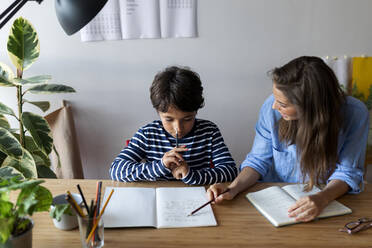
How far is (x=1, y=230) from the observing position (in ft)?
2.01

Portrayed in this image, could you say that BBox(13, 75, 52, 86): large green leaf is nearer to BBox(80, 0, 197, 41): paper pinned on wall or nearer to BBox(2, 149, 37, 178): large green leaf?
BBox(2, 149, 37, 178): large green leaf

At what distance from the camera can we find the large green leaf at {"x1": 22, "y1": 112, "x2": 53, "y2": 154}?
1.40m

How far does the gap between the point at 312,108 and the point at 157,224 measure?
675 mm

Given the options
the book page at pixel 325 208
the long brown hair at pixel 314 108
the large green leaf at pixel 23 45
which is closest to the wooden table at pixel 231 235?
the book page at pixel 325 208

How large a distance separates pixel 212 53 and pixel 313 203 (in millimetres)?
1212

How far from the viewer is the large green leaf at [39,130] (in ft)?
4.60

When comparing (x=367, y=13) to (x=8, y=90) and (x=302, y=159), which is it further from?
(x=8, y=90)

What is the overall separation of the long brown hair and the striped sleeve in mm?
296

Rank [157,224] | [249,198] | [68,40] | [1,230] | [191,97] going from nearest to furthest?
[1,230], [157,224], [249,198], [191,97], [68,40]

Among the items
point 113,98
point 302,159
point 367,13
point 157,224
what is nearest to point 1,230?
point 157,224

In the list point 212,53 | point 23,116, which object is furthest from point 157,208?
point 212,53

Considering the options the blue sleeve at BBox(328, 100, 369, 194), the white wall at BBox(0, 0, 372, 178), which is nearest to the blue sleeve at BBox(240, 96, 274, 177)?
the blue sleeve at BBox(328, 100, 369, 194)

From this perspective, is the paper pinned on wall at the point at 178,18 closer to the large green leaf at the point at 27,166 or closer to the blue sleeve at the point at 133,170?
the blue sleeve at the point at 133,170

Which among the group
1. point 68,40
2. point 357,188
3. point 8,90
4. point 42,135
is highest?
point 68,40
